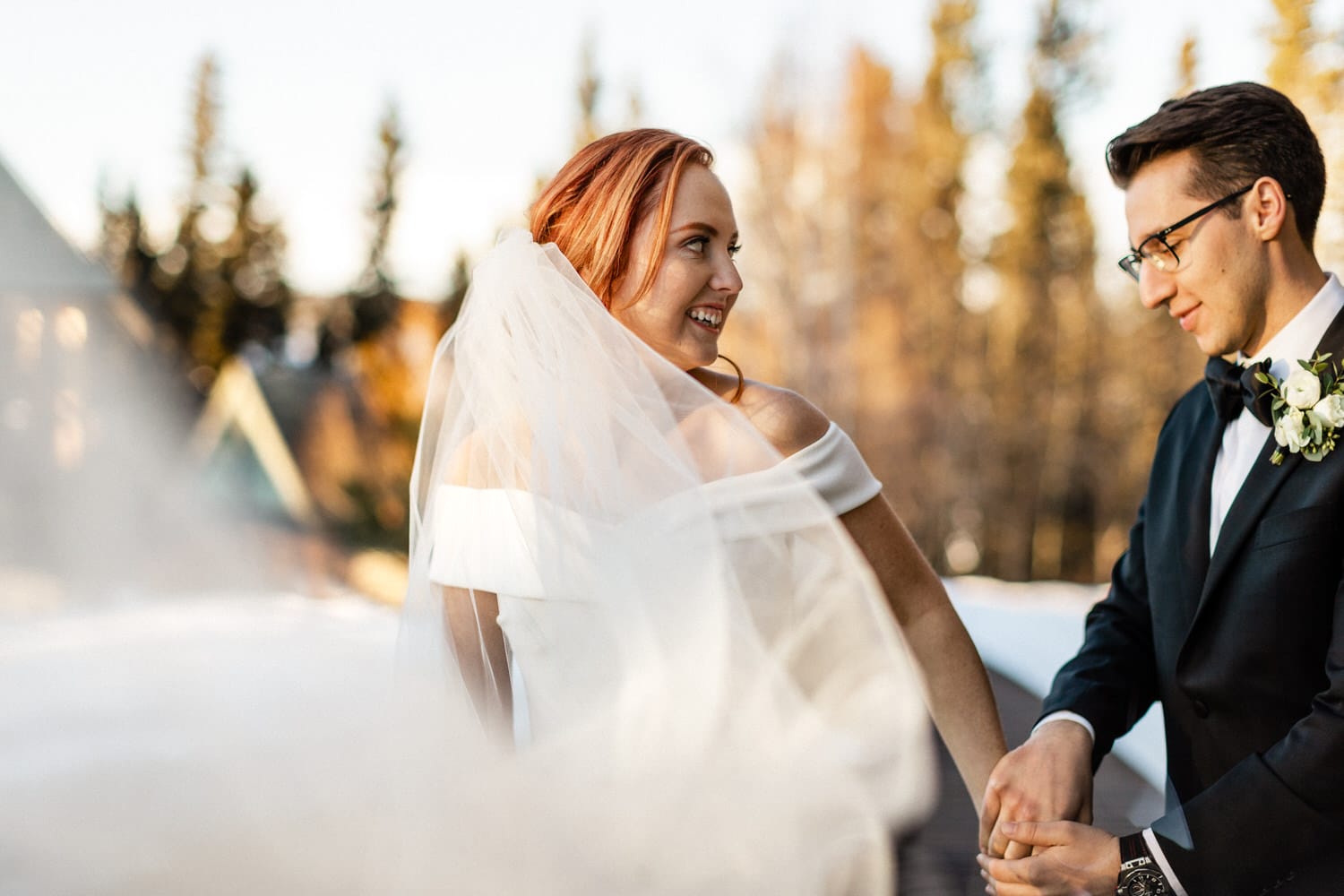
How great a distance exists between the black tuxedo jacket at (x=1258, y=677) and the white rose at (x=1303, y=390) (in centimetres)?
8

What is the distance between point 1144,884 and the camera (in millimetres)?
1616

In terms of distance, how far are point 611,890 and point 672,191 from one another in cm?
108

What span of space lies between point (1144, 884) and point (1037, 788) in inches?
8.5

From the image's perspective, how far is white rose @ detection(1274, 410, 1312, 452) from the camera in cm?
163

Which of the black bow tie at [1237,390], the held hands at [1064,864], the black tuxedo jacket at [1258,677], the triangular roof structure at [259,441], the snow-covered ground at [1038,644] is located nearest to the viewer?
the black tuxedo jacket at [1258,677]

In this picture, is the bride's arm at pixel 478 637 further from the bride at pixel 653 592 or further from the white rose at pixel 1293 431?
the white rose at pixel 1293 431

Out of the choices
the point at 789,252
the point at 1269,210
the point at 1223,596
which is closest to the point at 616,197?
the point at 1269,210

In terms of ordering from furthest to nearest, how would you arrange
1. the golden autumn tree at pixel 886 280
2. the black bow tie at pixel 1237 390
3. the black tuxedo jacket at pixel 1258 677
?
the golden autumn tree at pixel 886 280 < the black bow tie at pixel 1237 390 < the black tuxedo jacket at pixel 1258 677

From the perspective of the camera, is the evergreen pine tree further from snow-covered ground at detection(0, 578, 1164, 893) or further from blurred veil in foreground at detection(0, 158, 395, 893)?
snow-covered ground at detection(0, 578, 1164, 893)

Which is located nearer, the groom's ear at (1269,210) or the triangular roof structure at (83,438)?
the groom's ear at (1269,210)

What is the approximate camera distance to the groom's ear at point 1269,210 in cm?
174

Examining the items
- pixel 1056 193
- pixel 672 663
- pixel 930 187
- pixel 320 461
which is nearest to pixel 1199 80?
pixel 1056 193

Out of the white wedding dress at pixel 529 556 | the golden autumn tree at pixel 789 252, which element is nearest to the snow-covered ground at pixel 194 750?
the white wedding dress at pixel 529 556

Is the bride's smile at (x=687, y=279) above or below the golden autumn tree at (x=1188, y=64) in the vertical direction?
below
